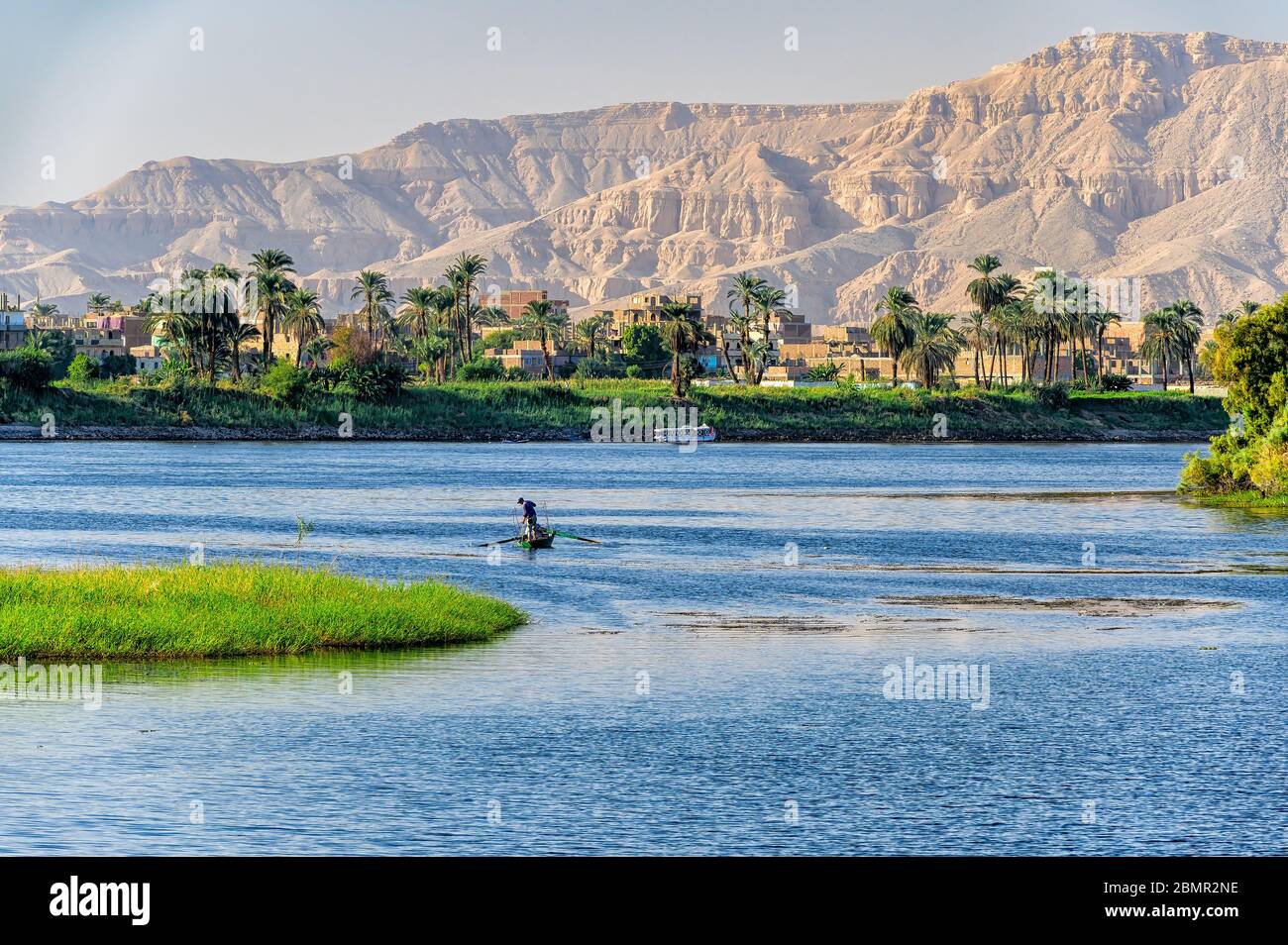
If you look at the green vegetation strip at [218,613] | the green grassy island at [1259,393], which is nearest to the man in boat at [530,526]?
the green vegetation strip at [218,613]

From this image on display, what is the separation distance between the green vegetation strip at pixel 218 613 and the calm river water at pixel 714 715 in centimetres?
136

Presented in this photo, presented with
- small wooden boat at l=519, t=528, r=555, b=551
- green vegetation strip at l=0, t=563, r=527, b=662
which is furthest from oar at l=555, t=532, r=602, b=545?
green vegetation strip at l=0, t=563, r=527, b=662

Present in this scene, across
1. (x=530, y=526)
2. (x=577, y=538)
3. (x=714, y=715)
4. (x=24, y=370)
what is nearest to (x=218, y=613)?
(x=714, y=715)

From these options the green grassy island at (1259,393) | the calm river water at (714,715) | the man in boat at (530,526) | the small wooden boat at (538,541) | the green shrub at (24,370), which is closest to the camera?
the calm river water at (714,715)

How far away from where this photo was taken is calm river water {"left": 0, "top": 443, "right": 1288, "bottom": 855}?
28.4m

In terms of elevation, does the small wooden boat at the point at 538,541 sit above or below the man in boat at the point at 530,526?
below

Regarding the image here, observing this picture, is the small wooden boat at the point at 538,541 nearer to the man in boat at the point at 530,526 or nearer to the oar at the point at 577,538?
the man in boat at the point at 530,526

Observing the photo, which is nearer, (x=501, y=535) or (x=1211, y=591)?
(x=1211, y=591)

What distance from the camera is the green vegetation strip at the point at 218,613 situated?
137ft

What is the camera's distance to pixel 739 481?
132m

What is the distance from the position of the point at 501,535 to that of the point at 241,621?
37.1 m

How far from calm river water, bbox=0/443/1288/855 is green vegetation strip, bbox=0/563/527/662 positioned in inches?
53.5
